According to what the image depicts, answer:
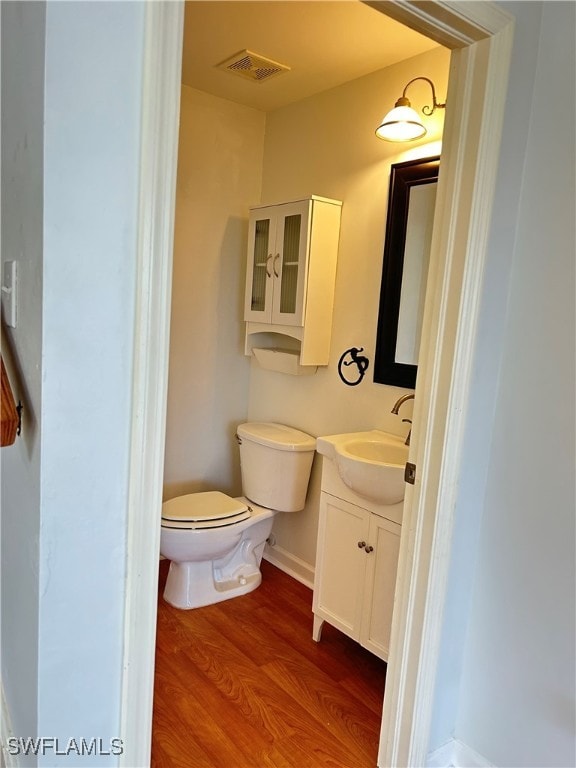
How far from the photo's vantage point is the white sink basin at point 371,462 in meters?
1.83

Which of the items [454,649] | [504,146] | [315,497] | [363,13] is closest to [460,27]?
[504,146]

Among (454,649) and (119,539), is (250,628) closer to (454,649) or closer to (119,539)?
(454,649)

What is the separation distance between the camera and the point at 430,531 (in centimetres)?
146

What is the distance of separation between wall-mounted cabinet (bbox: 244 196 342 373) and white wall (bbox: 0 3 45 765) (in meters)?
1.52

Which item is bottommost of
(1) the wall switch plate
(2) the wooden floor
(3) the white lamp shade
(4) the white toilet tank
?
(2) the wooden floor

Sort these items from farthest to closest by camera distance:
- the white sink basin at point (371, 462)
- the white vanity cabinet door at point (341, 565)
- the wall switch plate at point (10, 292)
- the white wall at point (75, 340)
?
the white vanity cabinet door at point (341, 565) → the white sink basin at point (371, 462) → the wall switch plate at point (10, 292) → the white wall at point (75, 340)

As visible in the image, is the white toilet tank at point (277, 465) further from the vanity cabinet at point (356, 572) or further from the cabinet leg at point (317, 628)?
the cabinet leg at point (317, 628)

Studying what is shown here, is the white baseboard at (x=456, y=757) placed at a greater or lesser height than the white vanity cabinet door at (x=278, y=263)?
lesser

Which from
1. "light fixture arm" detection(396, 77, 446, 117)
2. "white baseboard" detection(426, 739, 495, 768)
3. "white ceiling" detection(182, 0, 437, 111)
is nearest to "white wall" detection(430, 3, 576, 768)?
"white baseboard" detection(426, 739, 495, 768)

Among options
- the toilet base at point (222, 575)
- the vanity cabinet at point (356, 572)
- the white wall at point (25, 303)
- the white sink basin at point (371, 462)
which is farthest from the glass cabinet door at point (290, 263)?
the white wall at point (25, 303)

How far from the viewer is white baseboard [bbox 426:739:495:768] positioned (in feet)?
5.19

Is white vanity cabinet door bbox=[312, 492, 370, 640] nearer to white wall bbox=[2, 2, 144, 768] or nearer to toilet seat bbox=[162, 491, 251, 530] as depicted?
toilet seat bbox=[162, 491, 251, 530]

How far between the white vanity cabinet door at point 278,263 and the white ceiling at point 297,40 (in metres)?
0.54

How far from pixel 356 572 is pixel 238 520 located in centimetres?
66
